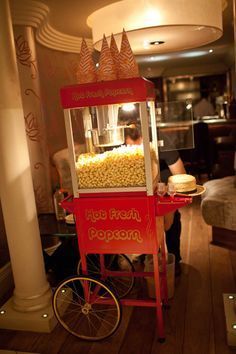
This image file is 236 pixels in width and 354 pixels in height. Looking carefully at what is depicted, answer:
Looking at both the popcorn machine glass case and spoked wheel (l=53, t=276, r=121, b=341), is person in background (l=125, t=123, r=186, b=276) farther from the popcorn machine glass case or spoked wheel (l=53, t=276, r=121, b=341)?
spoked wheel (l=53, t=276, r=121, b=341)

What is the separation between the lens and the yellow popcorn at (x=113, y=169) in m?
1.98

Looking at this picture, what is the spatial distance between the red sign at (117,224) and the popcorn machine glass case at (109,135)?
70mm

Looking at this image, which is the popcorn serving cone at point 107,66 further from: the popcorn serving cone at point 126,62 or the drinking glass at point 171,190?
the drinking glass at point 171,190

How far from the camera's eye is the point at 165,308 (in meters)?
2.44

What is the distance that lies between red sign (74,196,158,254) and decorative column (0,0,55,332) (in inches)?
16.6

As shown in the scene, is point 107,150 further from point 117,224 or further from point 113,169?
point 117,224

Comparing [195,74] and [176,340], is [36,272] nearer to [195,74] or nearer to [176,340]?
[176,340]

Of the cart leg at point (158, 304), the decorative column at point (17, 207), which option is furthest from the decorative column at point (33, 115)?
the cart leg at point (158, 304)

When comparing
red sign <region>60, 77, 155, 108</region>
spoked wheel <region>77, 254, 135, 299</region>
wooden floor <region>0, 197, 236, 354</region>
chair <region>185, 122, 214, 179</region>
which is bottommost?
wooden floor <region>0, 197, 236, 354</region>

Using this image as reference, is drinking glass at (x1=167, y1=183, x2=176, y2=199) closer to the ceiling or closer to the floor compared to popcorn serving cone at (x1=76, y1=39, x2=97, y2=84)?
closer to the floor

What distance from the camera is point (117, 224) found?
6.79ft

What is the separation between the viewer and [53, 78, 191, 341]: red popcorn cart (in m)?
1.94


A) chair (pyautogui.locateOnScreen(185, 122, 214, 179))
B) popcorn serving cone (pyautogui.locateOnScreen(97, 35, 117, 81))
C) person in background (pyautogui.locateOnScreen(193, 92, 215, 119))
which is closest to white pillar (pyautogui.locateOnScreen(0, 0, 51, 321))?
popcorn serving cone (pyautogui.locateOnScreen(97, 35, 117, 81))

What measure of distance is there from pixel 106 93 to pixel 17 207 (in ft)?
3.15
